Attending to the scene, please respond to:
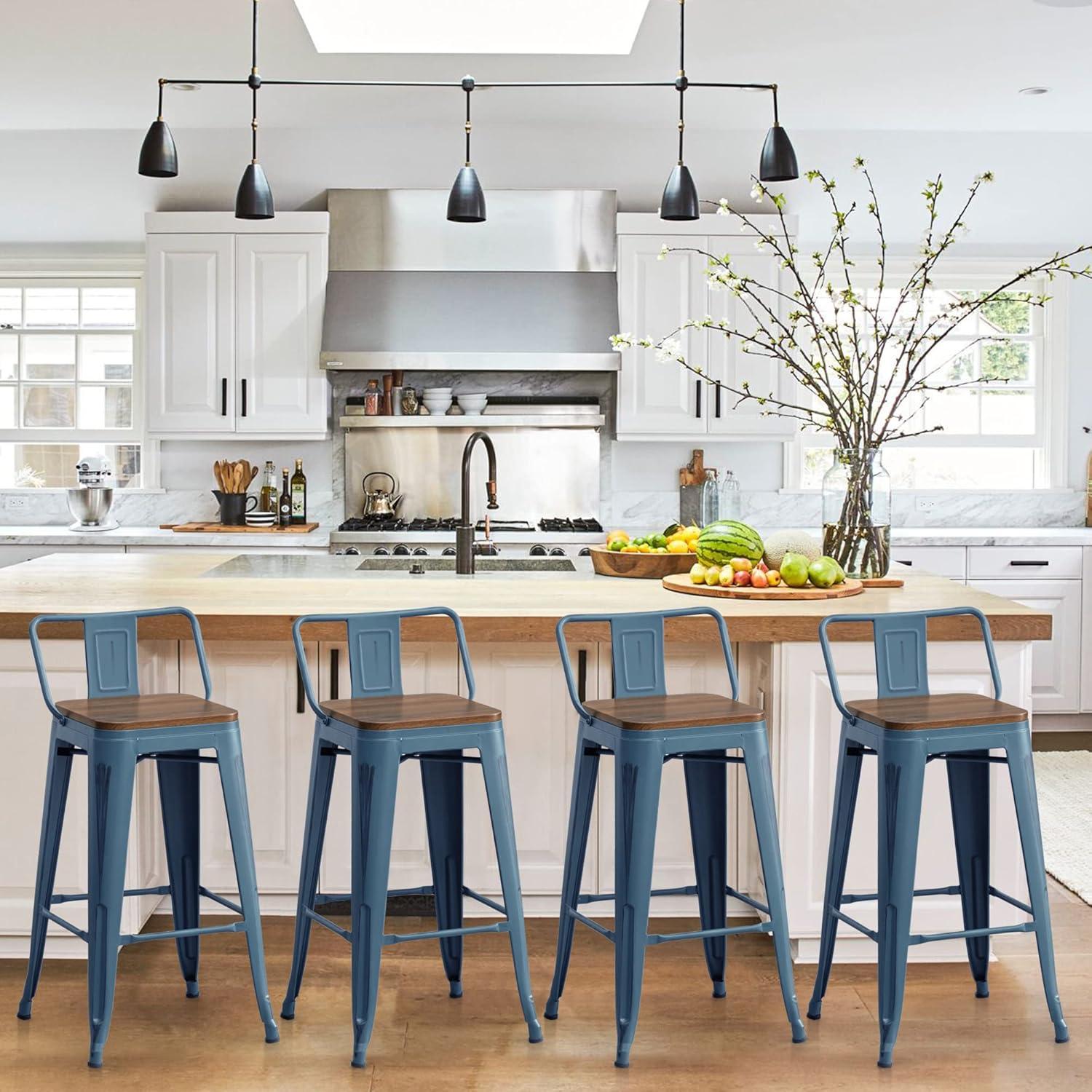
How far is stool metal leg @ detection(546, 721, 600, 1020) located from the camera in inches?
105

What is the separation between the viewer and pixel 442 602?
3.19 m

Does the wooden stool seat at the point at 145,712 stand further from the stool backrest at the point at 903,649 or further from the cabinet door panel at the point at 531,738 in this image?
the stool backrest at the point at 903,649

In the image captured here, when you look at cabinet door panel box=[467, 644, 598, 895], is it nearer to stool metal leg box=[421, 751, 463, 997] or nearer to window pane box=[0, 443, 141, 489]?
stool metal leg box=[421, 751, 463, 997]

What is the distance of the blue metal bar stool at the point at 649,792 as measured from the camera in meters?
2.49

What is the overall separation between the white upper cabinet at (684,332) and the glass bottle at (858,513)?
227 cm

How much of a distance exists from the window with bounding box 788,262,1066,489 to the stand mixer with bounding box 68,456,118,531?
3.27 m

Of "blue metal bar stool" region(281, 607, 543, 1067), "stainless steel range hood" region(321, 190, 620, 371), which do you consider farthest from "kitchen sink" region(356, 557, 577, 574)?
"stainless steel range hood" region(321, 190, 620, 371)

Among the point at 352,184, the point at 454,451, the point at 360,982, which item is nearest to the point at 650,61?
the point at 352,184

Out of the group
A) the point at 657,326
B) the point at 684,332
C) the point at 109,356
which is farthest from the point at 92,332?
the point at 684,332

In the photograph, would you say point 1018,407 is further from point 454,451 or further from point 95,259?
point 95,259

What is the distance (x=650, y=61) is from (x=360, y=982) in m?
3.43

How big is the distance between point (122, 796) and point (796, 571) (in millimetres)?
1683

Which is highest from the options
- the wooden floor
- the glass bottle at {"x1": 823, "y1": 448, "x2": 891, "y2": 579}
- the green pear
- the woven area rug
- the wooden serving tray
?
the glass bottle at {"x1": 823, "y1": 448, "x2": 891, "y2": 579}

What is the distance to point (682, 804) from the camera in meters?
3.26
